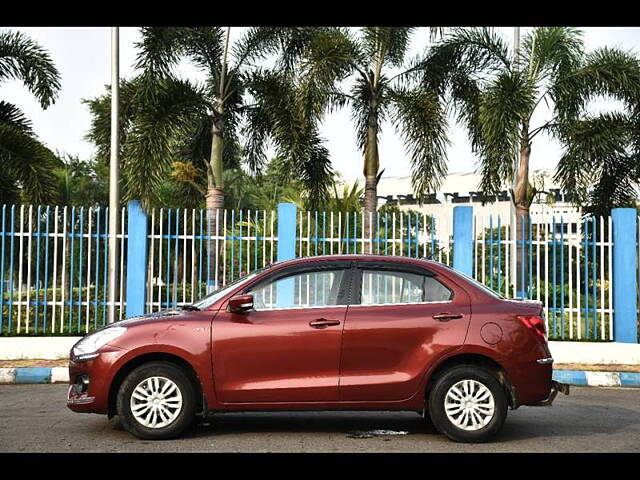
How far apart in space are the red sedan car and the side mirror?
0.01 m

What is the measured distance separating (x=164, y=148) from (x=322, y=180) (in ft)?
12.8

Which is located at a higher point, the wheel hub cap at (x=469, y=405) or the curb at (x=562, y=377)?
the wheel hub cap at (x=469, y=405)

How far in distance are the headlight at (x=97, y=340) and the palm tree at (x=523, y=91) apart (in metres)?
8.84

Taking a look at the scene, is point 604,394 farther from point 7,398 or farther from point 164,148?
point 164,148

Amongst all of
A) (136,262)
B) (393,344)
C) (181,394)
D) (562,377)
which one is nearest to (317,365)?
(393,344)

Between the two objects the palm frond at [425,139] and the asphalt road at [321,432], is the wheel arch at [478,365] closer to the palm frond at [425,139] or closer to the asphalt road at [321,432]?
the asphalt road at [321,432]

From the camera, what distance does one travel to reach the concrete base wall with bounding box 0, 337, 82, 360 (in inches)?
501

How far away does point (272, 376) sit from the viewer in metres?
6.93

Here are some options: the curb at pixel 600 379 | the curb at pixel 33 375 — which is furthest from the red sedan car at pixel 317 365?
the curb at pixel 600 379

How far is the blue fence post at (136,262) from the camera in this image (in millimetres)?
13508

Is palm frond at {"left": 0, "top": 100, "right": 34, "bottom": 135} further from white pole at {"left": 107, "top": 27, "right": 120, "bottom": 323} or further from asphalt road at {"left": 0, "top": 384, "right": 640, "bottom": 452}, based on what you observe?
asphalt road at {"left": 0, "top": 384, "right": 640, "bottom": 452}

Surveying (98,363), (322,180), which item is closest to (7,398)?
(98,363)
